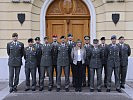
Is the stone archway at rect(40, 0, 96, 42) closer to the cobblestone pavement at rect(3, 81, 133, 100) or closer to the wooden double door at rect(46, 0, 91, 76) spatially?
the wooden double door at rect(46, 0, 91, 76)

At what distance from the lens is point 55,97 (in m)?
10.9

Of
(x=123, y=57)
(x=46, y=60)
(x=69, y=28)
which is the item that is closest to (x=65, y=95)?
(x=46, y=60)

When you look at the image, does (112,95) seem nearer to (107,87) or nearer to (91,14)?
(107,87)

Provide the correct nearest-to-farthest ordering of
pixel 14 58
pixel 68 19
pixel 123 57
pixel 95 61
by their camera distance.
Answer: pixel 95 61, pixel 14 58, pixel 123 57, pixel 68 19

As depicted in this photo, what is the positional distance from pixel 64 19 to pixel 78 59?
4.51 meters

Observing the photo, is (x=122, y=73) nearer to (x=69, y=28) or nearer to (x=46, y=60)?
(x=46, y=60)

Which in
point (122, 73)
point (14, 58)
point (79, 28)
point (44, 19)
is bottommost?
point (122, 73)

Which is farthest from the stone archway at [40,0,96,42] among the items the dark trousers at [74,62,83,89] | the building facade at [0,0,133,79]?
the dark trousers at [74,62,83,89]

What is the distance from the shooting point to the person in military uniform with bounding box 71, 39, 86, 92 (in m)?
11.7

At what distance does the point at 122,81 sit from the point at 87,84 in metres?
1.30

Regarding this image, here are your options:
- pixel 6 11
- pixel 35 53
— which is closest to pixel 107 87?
pixel 35 53

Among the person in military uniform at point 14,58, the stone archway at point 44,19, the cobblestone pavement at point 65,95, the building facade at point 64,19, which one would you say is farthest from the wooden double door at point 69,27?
the cobblestone pavement at point 65,95

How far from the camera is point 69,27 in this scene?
1591 centimetres

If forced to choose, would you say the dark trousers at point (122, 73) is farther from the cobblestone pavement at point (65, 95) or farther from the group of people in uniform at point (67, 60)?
the cobblestone pavement at point (65, 95)
